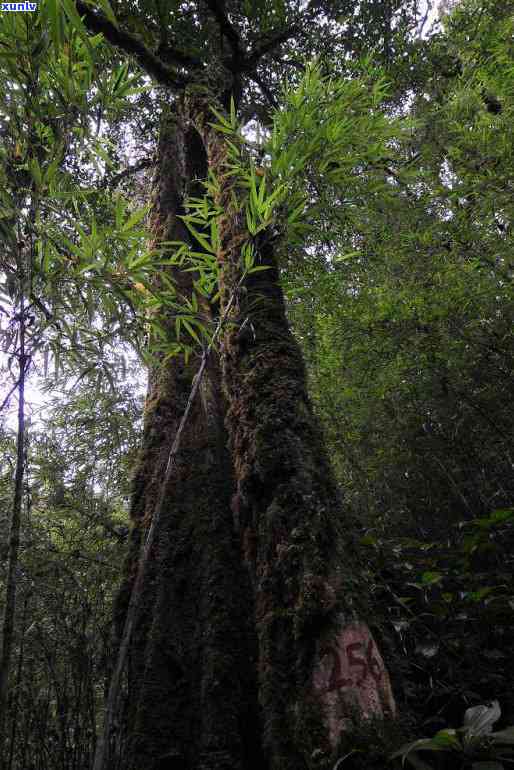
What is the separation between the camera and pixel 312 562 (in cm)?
111

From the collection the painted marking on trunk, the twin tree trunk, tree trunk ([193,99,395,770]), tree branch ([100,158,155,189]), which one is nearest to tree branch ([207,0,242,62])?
tree branch ([100,158,155,189])

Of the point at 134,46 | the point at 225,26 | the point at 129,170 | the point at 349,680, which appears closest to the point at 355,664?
the point at 349,680

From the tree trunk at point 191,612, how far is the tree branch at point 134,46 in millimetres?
2099

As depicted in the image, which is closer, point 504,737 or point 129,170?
point 504,737

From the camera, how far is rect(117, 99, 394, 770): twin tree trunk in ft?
3.22

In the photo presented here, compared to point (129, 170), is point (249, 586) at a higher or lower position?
lower

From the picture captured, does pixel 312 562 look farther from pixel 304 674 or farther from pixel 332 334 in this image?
pixel 332 334

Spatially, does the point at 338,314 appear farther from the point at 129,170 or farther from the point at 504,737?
the point at 504,737

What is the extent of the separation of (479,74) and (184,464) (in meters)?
4.08

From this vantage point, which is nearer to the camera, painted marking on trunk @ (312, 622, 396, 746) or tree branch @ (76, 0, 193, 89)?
painted marking on trunk @ (312, 622, 396, 746)

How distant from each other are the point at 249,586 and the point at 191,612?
0.72 ft

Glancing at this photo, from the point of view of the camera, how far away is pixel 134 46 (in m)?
2.90
